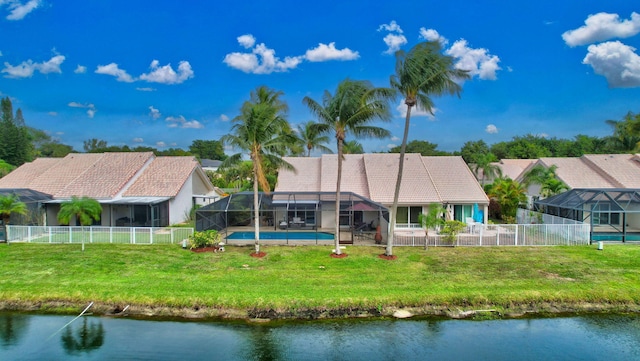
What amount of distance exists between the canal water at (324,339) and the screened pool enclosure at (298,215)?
937 centimetres

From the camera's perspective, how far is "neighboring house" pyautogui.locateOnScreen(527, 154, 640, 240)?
2347 centimetres

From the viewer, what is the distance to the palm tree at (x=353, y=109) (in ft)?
58.3

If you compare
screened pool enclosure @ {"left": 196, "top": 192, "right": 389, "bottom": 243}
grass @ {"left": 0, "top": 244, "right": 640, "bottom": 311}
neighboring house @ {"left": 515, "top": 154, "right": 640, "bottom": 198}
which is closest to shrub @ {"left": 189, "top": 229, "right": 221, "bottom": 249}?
grass @ {"left": 0, "top": 244, "right": 640, "bottom": 311}

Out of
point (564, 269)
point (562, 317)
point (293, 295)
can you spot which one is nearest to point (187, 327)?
point (293, 295)

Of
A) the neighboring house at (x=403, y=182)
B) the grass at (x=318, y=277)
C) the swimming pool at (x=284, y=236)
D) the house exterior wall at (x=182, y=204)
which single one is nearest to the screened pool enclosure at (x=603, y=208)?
the grass at (x=318, y=277)

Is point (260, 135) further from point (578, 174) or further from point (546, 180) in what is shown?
point (578, 174)

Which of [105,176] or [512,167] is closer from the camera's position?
[105,176]

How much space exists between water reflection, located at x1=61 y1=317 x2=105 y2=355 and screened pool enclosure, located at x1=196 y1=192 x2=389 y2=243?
953cm

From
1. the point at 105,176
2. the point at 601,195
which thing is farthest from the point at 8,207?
the point at 601,195

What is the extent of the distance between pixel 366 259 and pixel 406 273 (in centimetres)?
257

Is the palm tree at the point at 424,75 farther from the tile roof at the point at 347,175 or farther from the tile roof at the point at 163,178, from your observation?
the tile roof at the point at 163,178

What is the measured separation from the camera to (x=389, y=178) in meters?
28.5

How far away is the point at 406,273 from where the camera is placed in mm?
16672

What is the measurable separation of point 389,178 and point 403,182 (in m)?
1.40
